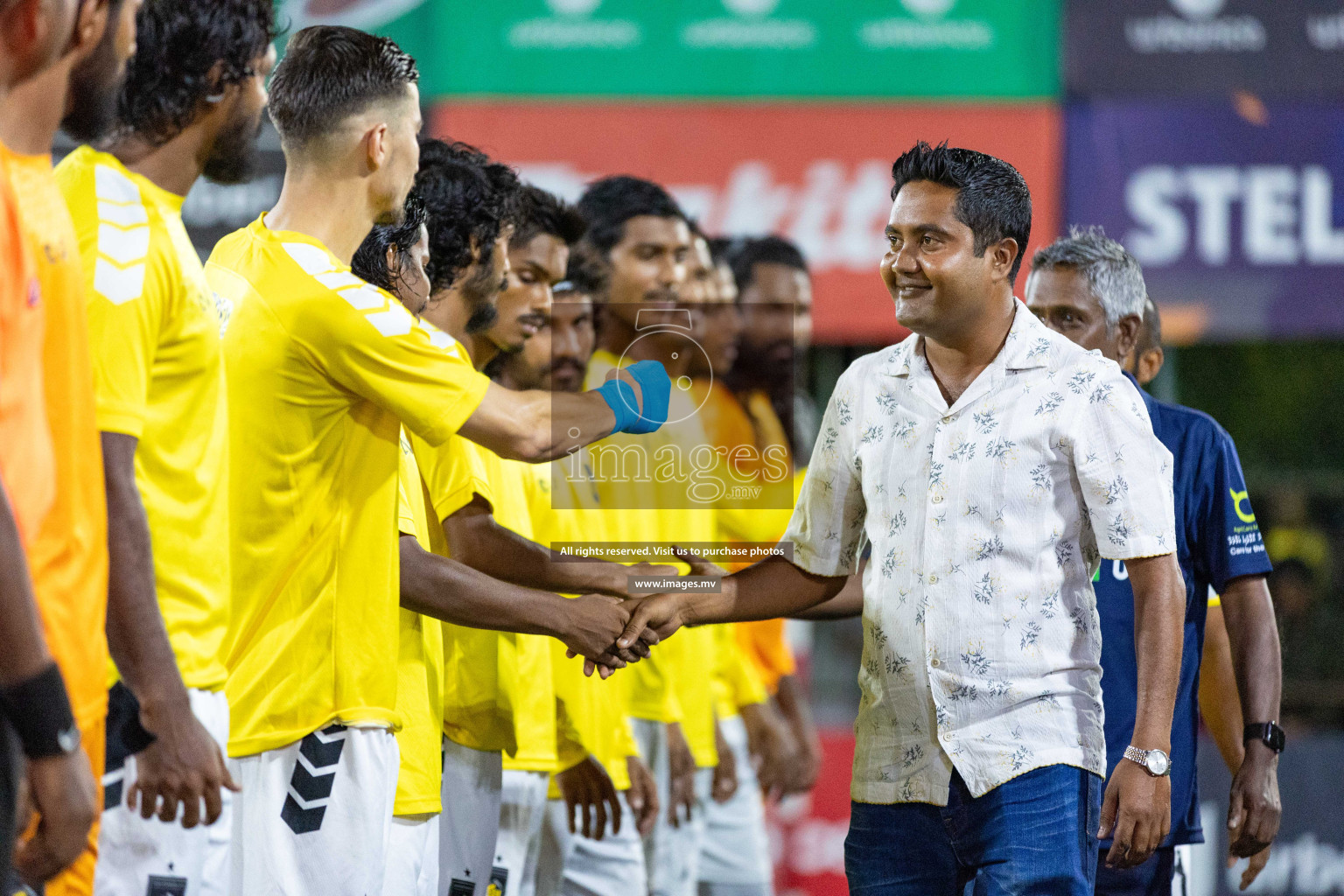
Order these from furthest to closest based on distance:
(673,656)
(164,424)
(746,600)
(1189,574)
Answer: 1. (673,656)
2. (1189,574)
3. (746,600)
4. (164,424)

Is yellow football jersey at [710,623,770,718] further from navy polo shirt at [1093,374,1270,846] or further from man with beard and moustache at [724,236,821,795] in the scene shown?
navy polo shirt at [1093,374,1270,846]

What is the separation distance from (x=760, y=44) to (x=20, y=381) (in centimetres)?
649

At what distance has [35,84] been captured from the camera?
2121 mm

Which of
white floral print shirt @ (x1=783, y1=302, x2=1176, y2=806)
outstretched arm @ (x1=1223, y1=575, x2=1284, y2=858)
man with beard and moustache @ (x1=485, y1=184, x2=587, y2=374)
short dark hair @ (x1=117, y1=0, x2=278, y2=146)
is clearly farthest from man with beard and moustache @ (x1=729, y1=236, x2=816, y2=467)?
short dark hair @ (x1=117, y1=0, x2=278, y2=146)

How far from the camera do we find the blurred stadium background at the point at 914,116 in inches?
310

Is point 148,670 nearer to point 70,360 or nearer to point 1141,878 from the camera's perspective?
point 70,360

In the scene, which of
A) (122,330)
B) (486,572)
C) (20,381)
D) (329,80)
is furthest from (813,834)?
(20,381)

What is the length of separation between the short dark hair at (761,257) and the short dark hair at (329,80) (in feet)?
12.2

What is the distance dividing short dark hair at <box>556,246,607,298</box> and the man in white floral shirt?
232 centimetres

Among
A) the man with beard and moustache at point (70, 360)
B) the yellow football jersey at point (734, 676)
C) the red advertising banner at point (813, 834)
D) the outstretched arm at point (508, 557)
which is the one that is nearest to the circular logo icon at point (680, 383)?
the outstretched arm at point (508, 557)

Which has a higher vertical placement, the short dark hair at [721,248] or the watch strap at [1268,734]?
the short dark hair at [721,248]

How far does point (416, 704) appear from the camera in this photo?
354 centimetres

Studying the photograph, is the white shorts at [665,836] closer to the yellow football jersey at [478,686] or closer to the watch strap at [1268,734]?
the yellow football jersey at [478,686]

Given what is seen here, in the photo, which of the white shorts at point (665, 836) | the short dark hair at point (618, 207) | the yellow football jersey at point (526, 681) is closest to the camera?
the yellow football jersey at point (526, 681)
